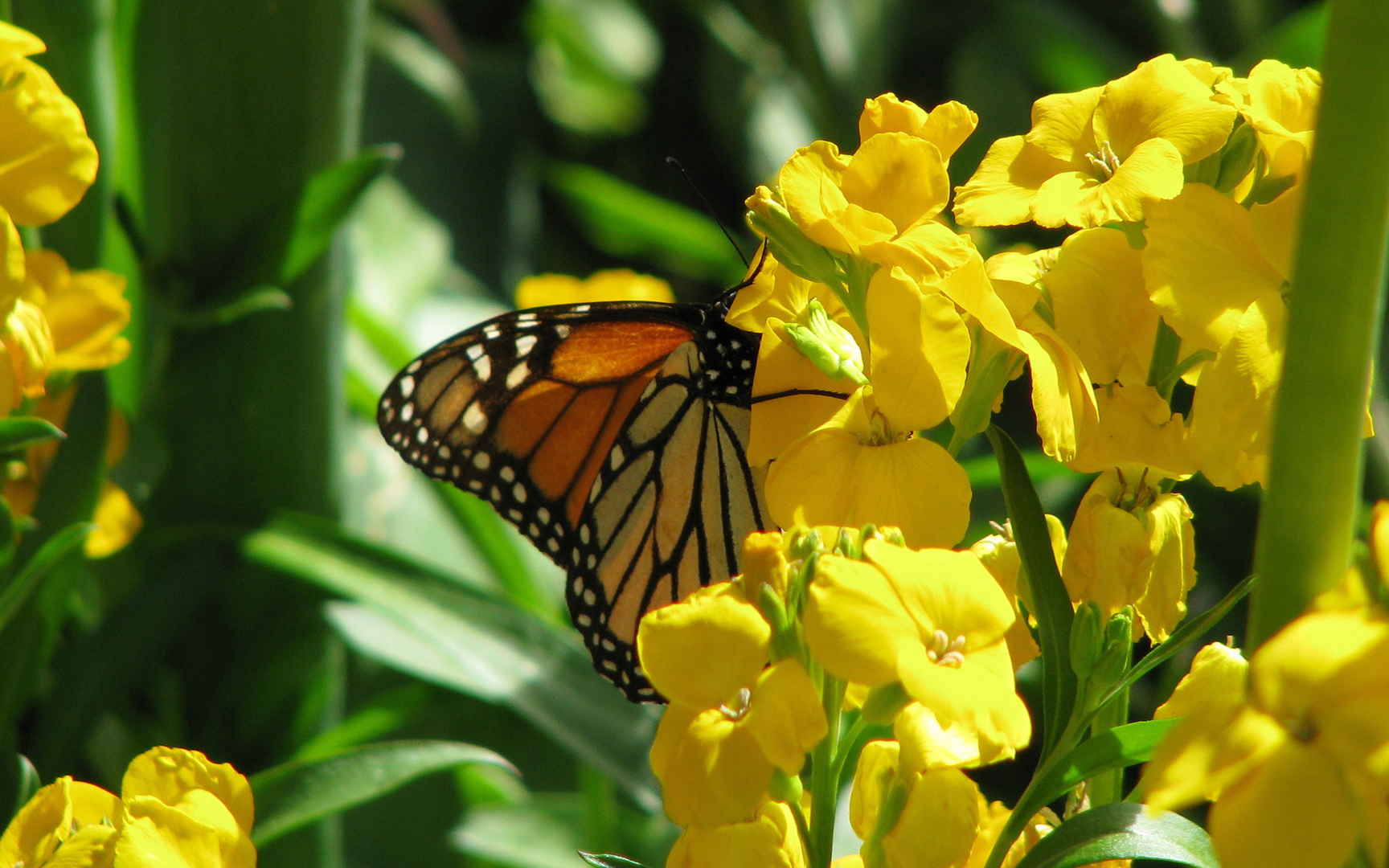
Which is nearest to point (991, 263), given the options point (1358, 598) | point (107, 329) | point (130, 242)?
point (1358, 598)

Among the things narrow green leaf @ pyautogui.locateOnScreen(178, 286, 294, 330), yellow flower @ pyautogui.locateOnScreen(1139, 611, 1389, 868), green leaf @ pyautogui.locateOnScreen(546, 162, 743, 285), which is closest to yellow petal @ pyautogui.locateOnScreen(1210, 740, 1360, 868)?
yellow flower @ pyautogui.locateOnScreen(1139, 611, 1389, 868)

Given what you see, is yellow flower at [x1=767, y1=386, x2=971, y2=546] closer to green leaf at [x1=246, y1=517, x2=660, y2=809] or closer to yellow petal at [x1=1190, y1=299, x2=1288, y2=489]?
yellow petal at [x1=1190, y1=299, x2=1288, y2=489]

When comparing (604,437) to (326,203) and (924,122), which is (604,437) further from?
(924,122)

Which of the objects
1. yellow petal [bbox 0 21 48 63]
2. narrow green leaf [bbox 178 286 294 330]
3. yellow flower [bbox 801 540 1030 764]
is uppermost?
yellow petal [bbox 0 21 48 63]

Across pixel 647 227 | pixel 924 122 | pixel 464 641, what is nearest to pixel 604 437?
pixel 464 641

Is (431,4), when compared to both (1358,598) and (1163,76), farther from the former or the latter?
(1358,598)

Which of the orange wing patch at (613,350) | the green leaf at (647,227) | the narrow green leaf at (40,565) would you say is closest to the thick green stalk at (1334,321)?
the narrow green leaf at (40,565)
